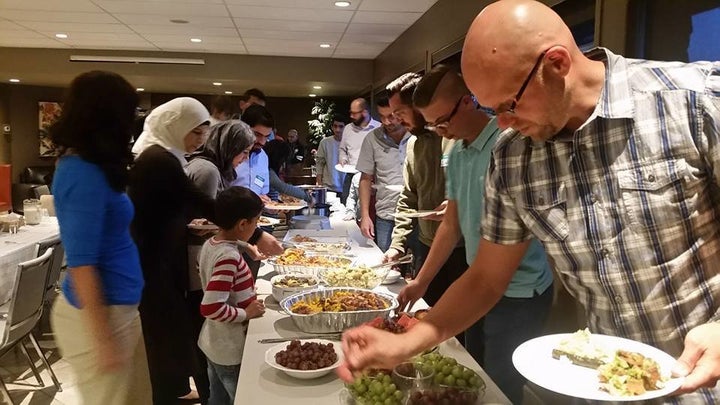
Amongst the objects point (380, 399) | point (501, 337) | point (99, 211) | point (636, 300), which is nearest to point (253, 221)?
point (99, 211)

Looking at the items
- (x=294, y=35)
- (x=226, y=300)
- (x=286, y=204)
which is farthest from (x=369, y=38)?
(x=226, y=300)

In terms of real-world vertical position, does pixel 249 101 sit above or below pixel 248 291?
above

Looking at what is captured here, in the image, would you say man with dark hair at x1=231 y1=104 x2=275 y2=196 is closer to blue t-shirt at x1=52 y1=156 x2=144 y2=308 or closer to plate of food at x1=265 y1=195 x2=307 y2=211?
plate of food at x1=265 y1=195 x2=307 y2=211

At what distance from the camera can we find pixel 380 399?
124 cm

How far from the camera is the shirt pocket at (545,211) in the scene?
3.79 ft

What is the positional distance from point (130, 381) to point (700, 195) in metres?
1.74

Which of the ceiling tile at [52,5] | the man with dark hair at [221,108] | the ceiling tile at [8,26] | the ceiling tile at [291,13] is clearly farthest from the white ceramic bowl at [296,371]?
the ceiling tile at [8,26]

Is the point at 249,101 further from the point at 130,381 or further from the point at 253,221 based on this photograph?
the point at 130,381

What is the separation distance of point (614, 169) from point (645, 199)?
0.07 m

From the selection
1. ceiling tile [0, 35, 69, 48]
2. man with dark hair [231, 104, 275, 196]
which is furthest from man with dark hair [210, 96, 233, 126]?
ceiling tile [0, 35, 69, 48]

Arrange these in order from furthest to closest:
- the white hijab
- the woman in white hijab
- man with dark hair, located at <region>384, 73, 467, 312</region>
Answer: man with dark hair, located at <region>384, 73, 467, 312</region>, the white hijab, the woman in white hijab

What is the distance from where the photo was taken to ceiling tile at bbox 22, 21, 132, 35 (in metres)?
6.12

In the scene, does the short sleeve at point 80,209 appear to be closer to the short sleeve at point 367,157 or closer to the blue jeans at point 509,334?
the blue jeans at point 509,334

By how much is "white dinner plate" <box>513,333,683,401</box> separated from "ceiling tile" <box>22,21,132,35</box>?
609cm
